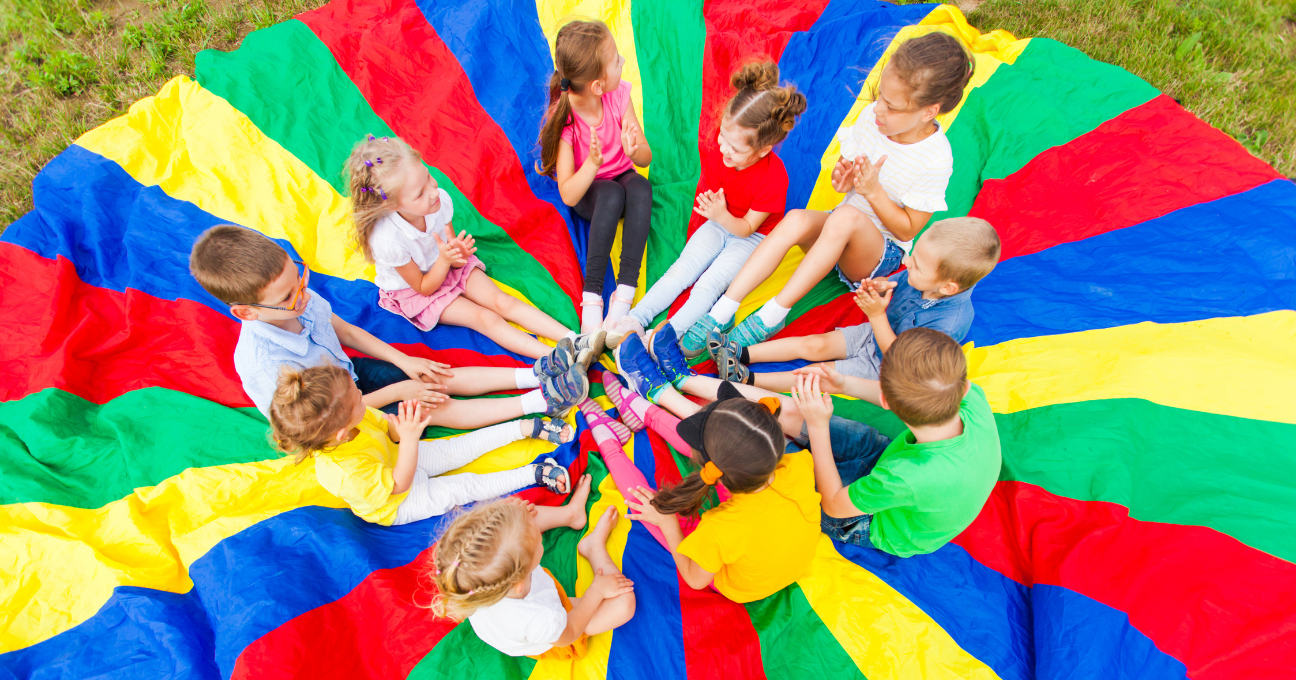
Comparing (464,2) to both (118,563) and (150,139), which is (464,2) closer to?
(150,139)

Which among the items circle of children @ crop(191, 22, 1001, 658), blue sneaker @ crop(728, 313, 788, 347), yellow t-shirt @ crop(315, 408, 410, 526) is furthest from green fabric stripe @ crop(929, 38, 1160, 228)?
yellow t-shirt @ crop(315, 408, 410, 526)

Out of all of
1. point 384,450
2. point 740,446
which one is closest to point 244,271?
point 384,450

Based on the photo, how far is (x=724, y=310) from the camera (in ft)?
8.10

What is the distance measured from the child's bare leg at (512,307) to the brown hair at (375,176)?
0.48m

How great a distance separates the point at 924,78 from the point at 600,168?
131 centimetres

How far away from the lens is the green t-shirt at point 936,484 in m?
1.73

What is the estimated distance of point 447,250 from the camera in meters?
2.35

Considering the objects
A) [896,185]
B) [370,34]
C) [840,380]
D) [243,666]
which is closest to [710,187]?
[896,185]

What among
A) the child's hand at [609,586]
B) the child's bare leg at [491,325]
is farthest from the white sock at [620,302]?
the child's hand at [609,586]

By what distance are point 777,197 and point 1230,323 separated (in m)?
1.62

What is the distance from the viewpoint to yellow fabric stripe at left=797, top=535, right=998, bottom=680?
1782 millimetres

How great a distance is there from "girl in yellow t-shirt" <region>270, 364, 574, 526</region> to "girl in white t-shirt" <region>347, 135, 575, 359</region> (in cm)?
45

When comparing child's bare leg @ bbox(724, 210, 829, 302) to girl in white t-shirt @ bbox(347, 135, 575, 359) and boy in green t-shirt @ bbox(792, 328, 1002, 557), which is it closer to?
boy in green t-shirt @ bbox(792, 328, 1002, 557)

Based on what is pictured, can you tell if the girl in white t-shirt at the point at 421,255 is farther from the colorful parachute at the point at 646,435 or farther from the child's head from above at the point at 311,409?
the child's head from above at the point at 311,409
